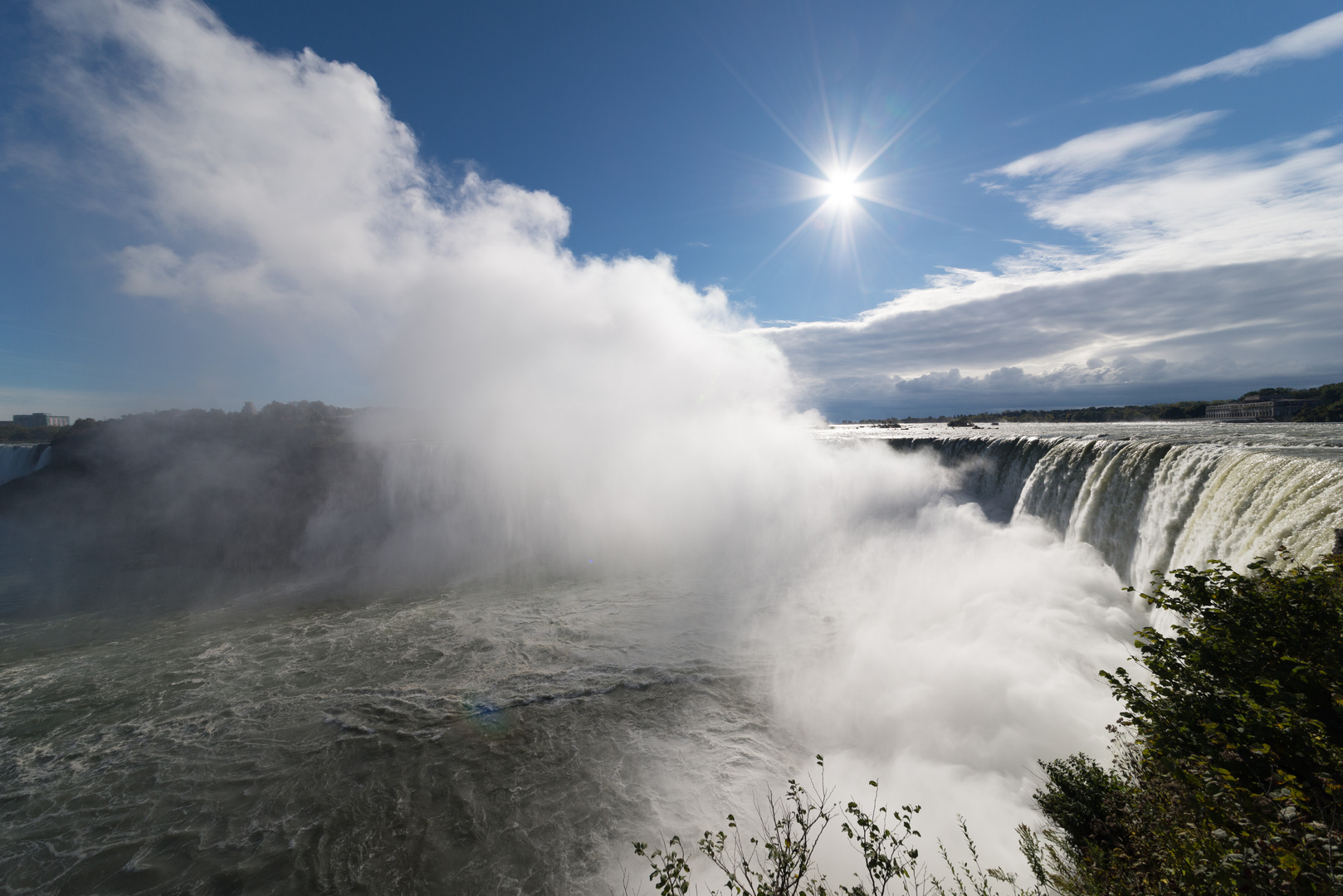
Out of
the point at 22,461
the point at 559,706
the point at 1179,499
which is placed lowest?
the point at 559,706

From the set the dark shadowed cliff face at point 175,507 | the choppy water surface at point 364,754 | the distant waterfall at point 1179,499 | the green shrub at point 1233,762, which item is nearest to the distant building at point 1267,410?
the distant waterfall at point 1179,499

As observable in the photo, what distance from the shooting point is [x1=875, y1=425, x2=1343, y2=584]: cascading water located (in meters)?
11.0

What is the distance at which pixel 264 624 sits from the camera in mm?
19812

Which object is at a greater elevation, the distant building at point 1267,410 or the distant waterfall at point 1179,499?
the distant building at point 1267,410

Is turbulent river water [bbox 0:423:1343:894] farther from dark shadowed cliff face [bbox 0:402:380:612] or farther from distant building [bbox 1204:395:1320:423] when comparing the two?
distant building [bbox 1204:395:1320:423]

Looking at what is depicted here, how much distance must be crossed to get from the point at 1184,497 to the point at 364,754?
74.2 ft

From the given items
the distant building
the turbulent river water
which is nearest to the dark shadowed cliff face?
the turbulent river water

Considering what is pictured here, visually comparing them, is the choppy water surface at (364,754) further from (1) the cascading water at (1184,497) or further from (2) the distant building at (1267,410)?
(2) the distant building at (1267,410)

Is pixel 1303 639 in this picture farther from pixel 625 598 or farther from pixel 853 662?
pixel 625 598

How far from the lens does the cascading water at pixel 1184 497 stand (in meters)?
11.0

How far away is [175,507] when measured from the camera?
42.7 metres

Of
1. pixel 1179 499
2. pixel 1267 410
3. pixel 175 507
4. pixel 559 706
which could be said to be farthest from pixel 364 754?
pixel 1267 410

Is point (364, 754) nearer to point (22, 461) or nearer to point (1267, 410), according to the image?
point (1267, 410)

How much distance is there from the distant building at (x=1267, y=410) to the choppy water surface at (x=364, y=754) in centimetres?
5314
